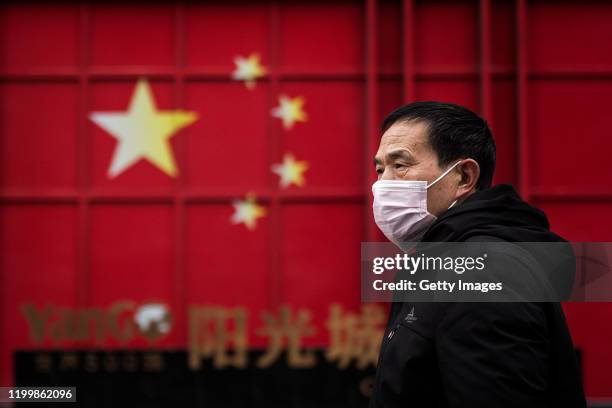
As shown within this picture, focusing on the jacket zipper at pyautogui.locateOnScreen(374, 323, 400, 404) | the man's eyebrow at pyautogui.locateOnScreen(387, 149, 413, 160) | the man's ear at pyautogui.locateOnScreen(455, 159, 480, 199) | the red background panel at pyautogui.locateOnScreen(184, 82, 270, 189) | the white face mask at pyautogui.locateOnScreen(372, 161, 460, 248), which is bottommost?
the jacket zipper at pyautogui.locateOnScreen(374, 323, 400, 404)

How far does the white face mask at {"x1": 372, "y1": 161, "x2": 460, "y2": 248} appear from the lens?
1560 mm

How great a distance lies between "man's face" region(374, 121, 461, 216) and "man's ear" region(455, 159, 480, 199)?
0.4 inches

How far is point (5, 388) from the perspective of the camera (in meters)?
4.11

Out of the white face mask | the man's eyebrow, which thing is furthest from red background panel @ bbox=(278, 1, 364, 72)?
the man's eyebrow

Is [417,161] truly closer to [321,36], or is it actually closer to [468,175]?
[468,175]

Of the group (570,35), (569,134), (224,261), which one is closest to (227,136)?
(224,261)

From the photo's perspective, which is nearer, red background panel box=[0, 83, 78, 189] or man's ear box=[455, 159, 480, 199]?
man's ear box=[455, 159, 480, 199]

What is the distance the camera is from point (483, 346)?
43.7 inches

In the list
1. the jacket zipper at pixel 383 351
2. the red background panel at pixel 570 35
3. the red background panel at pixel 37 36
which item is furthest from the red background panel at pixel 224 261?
the jacket zipper at pixel 383 351

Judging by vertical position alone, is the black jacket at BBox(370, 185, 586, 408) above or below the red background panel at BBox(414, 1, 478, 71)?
below

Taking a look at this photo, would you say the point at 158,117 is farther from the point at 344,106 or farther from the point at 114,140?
the point at 344,106

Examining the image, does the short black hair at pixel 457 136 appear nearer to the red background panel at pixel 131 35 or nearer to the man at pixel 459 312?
the man at pixel 459 312

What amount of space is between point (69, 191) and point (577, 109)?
332 cm

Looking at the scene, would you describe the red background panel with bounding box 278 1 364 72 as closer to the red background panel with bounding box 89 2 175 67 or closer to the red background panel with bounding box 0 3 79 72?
the red background panel with bounding box 89 2 175 67
